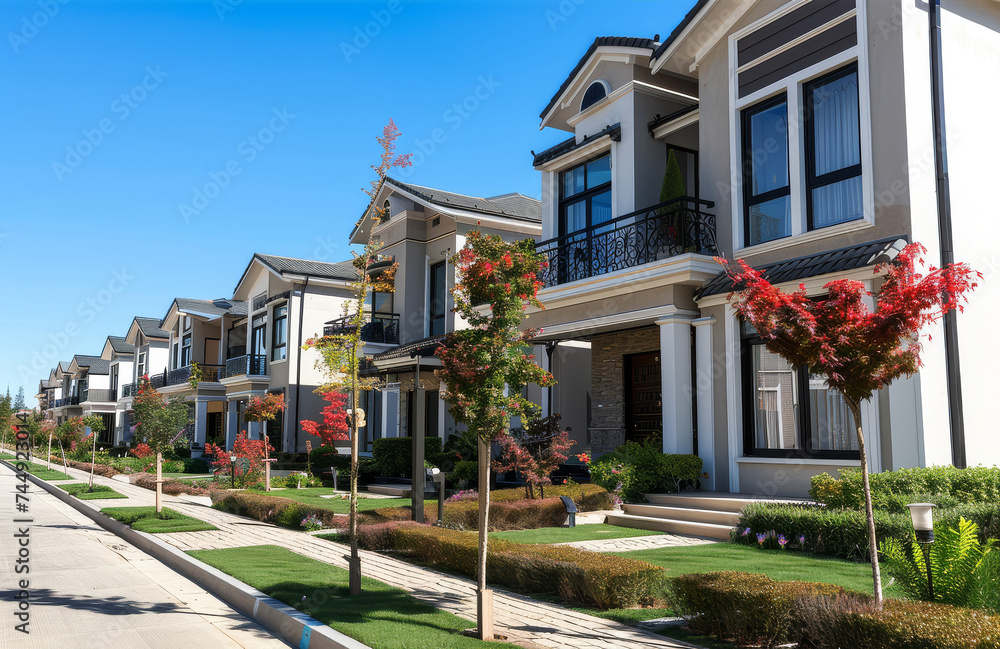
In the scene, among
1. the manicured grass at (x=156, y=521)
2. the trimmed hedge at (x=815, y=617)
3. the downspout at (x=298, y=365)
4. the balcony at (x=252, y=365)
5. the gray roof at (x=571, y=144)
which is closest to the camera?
the trimmed hedge at (x=815, y=617)

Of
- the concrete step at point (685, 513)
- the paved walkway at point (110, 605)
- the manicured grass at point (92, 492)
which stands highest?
the concrete step at point (685, 513)

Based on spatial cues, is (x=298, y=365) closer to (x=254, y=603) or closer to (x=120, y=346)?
(x=254, y=603)

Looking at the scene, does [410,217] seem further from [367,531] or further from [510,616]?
[510,616]

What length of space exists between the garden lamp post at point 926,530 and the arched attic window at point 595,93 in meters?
14.0

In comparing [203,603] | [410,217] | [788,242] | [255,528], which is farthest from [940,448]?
[410,217]

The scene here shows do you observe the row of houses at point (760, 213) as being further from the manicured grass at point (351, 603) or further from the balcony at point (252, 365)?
the balcony at point (252, 365)

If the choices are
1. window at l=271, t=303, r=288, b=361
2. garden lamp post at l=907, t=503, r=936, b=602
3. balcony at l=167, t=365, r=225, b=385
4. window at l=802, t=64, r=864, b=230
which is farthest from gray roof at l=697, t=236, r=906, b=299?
balcony at l=167, t=365, r=225, b=385

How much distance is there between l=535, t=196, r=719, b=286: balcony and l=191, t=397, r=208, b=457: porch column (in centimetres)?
2870

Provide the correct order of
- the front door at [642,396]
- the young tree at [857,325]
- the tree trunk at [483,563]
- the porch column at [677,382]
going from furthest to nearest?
the front door at [642,396], the porch column at [677,382], the tree trunk at [483,563], the young tree at [857,325]

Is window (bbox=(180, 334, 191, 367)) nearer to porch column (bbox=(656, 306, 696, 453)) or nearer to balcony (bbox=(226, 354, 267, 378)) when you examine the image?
balcony (bbox=(226, 354, 267, 378))

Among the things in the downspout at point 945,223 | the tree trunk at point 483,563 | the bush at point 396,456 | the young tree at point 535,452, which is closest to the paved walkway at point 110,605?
the tree trunk at point 483,563

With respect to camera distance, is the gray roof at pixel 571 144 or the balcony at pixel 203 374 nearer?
the gray roof at pixel 571 144

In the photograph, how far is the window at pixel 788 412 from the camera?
485 inches

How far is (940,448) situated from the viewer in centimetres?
1119
